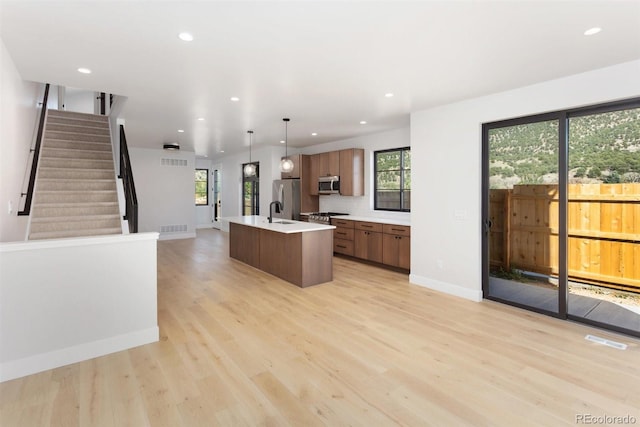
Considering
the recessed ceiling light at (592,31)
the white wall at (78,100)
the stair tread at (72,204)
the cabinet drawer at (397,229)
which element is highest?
the white wall at (78,100)

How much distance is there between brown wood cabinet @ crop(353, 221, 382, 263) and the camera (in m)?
6.04

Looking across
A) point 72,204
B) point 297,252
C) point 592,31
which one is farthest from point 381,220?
point 72,204

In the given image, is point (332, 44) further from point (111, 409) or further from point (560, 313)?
point (560, 313)

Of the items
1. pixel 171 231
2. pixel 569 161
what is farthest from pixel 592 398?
pixel 171 231

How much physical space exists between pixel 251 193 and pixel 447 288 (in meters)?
6.99

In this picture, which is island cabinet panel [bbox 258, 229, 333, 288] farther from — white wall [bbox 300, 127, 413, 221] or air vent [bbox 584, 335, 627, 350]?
air vent [bbox 584, 335, 627, 350]

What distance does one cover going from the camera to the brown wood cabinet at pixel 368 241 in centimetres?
604

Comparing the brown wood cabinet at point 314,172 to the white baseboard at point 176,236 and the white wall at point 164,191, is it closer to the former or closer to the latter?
the white wall at point 164,191

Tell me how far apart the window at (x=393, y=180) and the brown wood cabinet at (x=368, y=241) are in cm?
77

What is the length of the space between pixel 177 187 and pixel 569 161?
9432 mm

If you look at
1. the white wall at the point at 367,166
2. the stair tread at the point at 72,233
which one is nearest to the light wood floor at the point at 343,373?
the stair tread at the point at 72,233

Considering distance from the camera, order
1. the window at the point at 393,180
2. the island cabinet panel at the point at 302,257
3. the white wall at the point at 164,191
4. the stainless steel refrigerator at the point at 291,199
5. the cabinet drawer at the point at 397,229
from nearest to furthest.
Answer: the island cabinet panel at the point at 302,257 < the cabinet drawer at the point at 397,229 < the window at the point at 393,180 < the stainless steel refrigerator at the point at 291,199 < the white wall at the point at 164,191

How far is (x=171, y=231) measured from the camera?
31.9ft

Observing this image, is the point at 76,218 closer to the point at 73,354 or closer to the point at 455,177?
the point at 73,354
